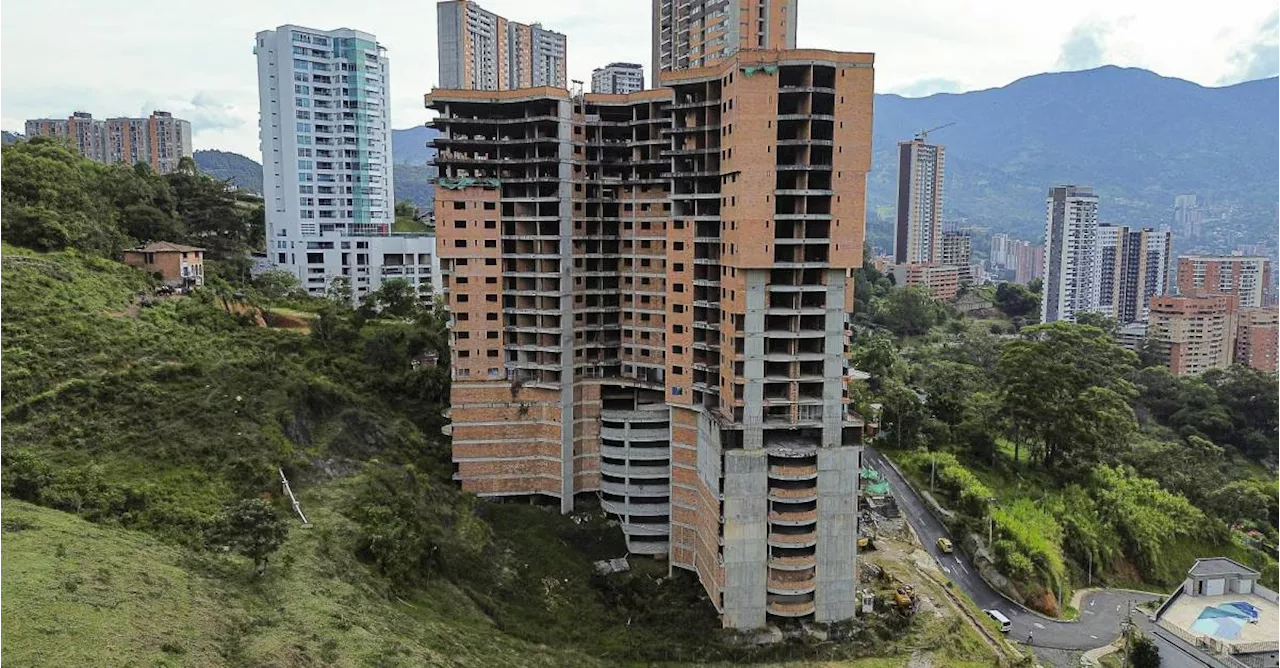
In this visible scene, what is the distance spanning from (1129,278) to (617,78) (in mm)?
84317

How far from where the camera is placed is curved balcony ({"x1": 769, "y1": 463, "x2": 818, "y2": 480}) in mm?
35750


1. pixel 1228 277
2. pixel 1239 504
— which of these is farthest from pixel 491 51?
pixel 1228 277

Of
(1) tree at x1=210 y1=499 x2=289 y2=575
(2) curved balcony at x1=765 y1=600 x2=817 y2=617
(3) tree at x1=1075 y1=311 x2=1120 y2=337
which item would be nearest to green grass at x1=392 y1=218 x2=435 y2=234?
(2) curved balcony at x1=765 y1=600 x2=817 y2=617

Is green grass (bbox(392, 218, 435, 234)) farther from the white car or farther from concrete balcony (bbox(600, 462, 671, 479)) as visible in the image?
the white car

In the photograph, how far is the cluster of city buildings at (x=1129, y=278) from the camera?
104 m

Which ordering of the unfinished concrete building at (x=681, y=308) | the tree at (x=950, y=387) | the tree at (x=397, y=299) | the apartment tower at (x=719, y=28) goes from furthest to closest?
the tree at (x=950, y=387), the apartment tower at (x=719, y=28), the tree at (x=397, y=299), the unfinished concrete building at (x=681, y=308)

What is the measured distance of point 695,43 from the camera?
221 feet

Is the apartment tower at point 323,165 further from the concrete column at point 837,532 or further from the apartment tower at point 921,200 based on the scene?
the apartment tower at point 921,200

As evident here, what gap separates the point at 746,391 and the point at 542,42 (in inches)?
3301

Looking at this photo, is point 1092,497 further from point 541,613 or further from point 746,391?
point 541,613

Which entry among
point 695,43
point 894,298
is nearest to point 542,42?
point 695,43

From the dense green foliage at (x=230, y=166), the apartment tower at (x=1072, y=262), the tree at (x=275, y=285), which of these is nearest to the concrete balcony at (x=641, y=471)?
the tree at (x=275, y=285)

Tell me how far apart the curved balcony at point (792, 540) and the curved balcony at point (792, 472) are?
8.15 ft

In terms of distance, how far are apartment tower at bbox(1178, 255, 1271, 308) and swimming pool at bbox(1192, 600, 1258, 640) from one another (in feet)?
346
